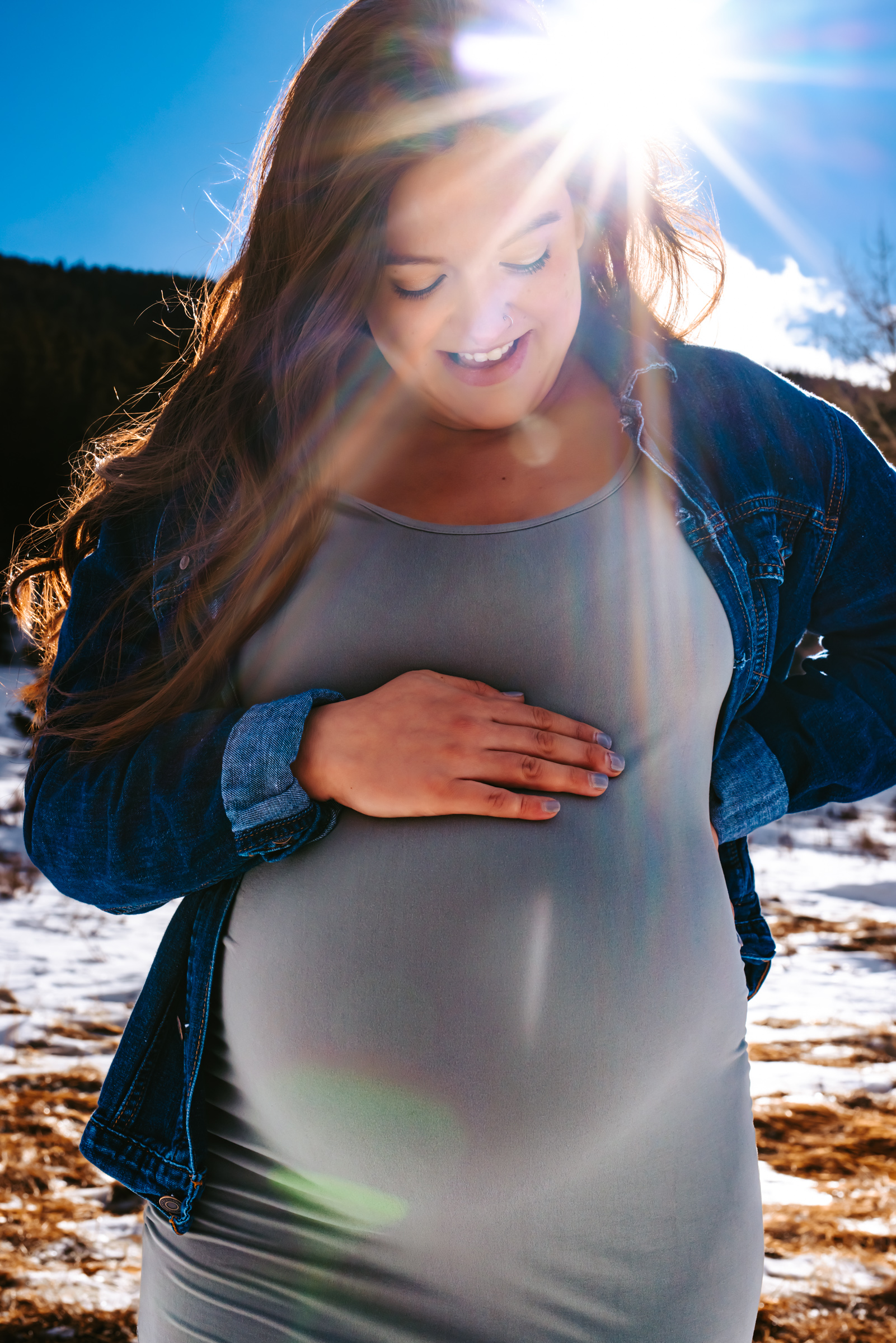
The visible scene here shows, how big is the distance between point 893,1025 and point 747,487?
2777mm

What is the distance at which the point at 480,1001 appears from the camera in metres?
1.03

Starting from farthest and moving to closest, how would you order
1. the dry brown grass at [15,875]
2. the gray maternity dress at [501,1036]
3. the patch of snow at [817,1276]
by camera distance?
the dry brown grass at [15,875]
the patch of snow at [817,1276]
the gray maternity dress at [501,1036]

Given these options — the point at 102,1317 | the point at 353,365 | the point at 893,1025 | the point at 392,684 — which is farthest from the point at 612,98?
the point at 893,1025

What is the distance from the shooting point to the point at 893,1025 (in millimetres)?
3383

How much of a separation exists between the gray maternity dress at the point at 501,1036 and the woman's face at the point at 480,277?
8.8 inches

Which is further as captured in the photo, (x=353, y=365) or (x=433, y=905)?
(x=353, y=365)

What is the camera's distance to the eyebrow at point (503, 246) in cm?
120

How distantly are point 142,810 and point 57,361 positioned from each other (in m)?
13.5

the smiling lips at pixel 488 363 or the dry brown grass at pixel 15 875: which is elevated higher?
the smiling lips at pixel 488 363

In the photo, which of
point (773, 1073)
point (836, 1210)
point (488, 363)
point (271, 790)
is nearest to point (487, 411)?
point (488, 363)

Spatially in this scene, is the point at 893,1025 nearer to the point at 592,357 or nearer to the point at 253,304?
the point at 592,357

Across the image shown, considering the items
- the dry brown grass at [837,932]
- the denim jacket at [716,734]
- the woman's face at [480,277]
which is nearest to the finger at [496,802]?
the denim jacket at [716,734]

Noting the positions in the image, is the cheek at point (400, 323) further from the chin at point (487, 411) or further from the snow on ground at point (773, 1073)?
the snow on ground at point (773, 1073)

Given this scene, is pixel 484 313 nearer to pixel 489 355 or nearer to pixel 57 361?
pixel 489 355
